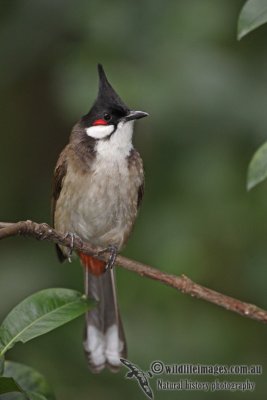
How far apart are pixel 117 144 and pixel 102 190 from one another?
0.23m

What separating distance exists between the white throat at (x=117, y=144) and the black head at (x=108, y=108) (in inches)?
1.5

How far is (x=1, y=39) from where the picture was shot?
440 centimetres

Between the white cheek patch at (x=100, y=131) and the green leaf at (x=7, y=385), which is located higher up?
the white cheek patch at (x=100, y=131)

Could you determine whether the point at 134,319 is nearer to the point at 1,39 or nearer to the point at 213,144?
the point at 213,144

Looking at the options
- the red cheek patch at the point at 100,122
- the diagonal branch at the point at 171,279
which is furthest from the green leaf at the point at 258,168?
the red cheek patch at the point at 100,122

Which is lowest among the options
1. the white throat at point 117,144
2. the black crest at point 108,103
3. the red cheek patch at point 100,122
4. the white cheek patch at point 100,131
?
the white throat at point 117,144

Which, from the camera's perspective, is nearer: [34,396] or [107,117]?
[34,396]

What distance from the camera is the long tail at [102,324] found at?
144 inches

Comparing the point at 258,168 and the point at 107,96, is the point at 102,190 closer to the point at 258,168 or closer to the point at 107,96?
the point at 107,96

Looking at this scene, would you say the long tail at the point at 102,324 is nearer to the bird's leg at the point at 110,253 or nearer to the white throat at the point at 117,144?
the bird's leg at the point at 110,253

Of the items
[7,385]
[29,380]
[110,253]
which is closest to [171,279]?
[29,380]

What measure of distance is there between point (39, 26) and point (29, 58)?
202mm

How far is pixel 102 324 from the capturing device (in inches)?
153

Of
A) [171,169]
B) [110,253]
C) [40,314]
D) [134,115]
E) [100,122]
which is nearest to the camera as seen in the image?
[40,314]
